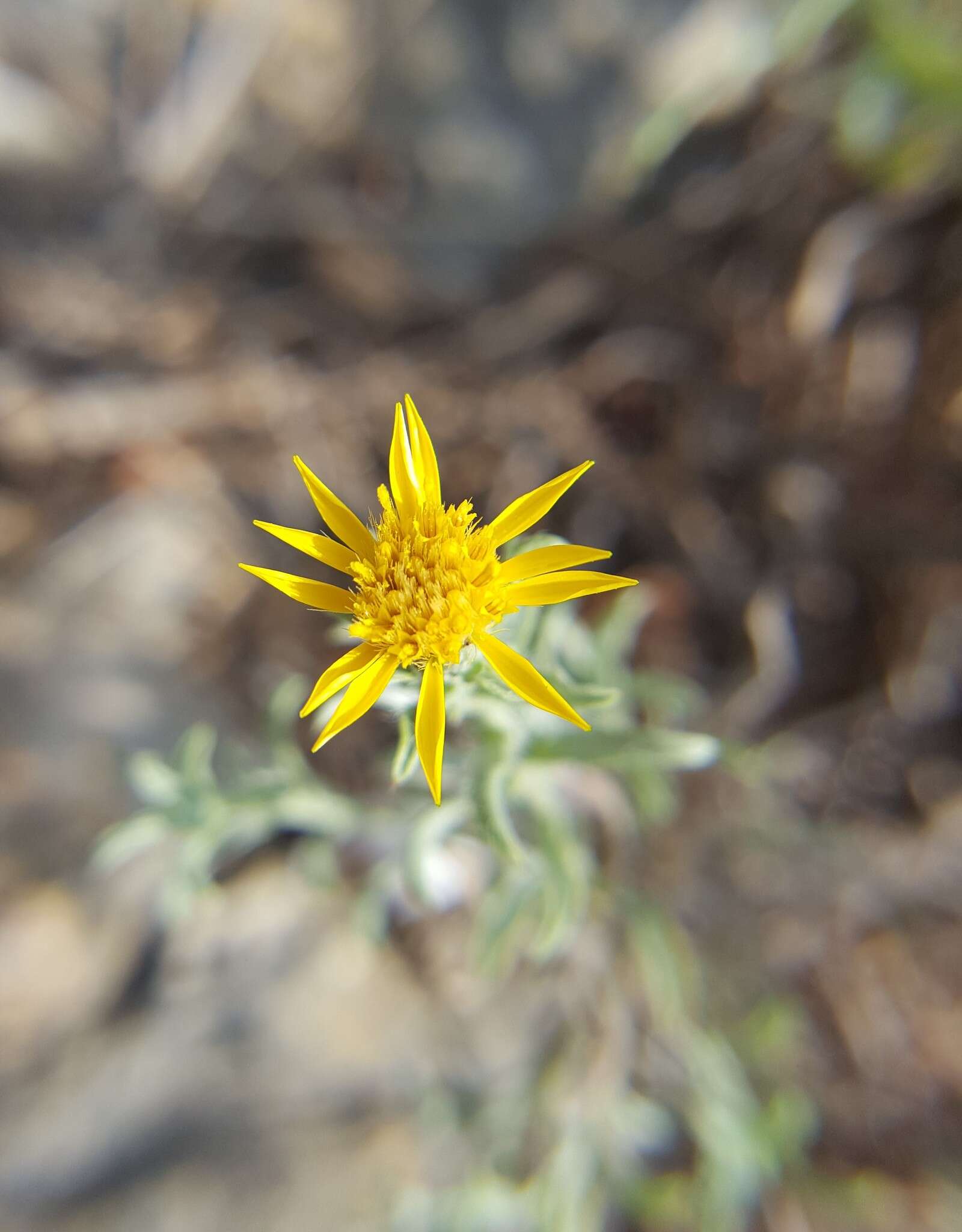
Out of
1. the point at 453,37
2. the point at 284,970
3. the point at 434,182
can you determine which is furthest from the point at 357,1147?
the point at 453,37

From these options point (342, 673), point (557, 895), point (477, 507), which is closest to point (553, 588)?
point (342, 673)

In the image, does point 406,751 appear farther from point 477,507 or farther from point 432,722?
point 477,507

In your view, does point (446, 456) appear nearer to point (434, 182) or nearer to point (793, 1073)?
point (434, 182)

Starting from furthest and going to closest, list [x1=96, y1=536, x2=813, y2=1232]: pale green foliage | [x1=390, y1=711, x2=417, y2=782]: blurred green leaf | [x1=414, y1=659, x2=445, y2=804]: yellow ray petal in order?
1. [x1=96, y1=536, x2=813, y2=1232]: pale green foliage
2. [x1=390, y1=711, x2=417, y2=782]: blurred green leaf
3. [x1=414, y1=659, x2=445, y2=804]: yellow ray petal

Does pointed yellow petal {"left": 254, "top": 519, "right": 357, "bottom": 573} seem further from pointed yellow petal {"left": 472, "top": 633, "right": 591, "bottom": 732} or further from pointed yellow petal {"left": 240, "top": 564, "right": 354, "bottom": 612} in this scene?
pointed yellow petal {"left": 472, "top": 633, "right": 591, "bottom": 732}

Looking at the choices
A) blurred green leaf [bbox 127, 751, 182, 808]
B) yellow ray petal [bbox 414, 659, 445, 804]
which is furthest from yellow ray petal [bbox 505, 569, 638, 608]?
blurred green leaf [bbox 127, 751, 182, 808]

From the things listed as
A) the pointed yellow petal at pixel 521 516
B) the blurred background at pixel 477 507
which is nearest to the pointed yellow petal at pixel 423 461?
the pointed yellow petal at pixel 521 516

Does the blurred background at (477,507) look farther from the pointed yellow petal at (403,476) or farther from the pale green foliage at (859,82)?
the pointed yellow petal at (403,476)
